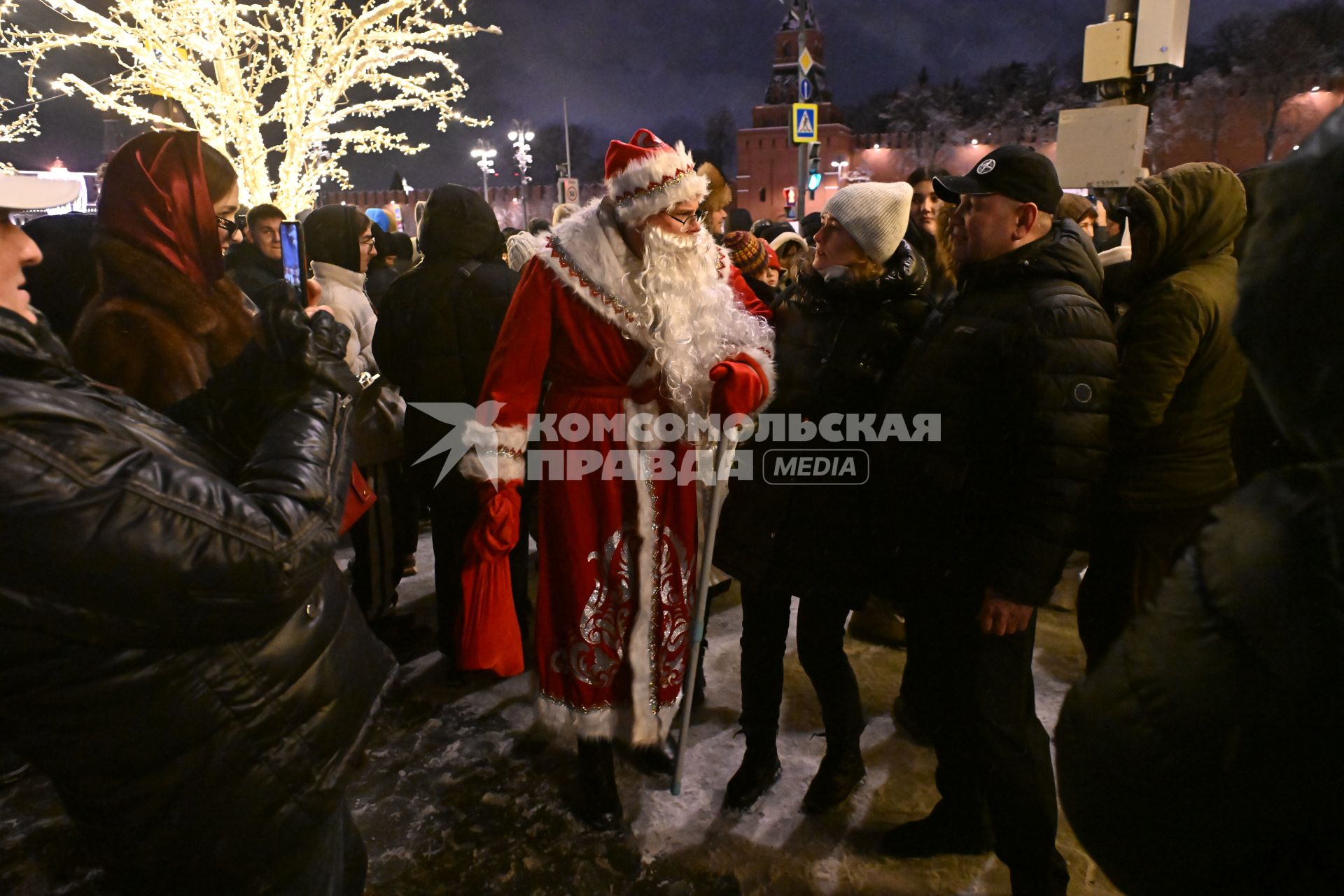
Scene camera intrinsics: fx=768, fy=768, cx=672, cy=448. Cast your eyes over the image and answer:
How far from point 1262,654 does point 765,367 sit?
2.05 meters

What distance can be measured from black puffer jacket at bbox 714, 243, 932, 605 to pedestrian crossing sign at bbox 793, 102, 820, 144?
34.6 ft

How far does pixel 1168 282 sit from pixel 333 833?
278cm

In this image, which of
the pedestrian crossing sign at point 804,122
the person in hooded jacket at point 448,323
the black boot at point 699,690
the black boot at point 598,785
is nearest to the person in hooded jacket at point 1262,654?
the black boot at point 598,785

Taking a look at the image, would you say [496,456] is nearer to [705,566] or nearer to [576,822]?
[705,566]

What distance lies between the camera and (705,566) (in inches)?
103

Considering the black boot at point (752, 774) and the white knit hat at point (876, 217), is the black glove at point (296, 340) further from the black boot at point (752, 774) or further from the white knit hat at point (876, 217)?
the black boot at point (752, 774)

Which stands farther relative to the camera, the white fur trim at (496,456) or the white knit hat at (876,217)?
the white fur trim at (496,456)

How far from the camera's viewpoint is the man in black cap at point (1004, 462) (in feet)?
6.57

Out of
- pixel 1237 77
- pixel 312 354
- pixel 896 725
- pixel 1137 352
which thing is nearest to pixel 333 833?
pixel 312 354

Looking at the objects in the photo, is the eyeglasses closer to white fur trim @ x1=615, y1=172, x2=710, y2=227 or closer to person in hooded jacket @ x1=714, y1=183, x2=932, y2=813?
white fur trim @ x1=615, y1=172, x2=710, y2=227

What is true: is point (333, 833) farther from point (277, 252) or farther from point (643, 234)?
point (277, 252)

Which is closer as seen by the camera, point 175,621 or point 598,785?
point 175,621

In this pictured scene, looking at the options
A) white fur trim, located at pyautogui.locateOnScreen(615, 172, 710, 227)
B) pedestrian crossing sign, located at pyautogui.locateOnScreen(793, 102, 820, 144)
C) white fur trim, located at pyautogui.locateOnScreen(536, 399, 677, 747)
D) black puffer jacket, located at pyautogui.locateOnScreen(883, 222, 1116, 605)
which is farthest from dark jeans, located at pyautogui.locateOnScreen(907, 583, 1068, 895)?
pedestrian crossing sign, located at pyautogui.locateOnScreen(793, 102, 820, 144)

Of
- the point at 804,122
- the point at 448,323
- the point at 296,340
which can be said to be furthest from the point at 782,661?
the point at 804,122
